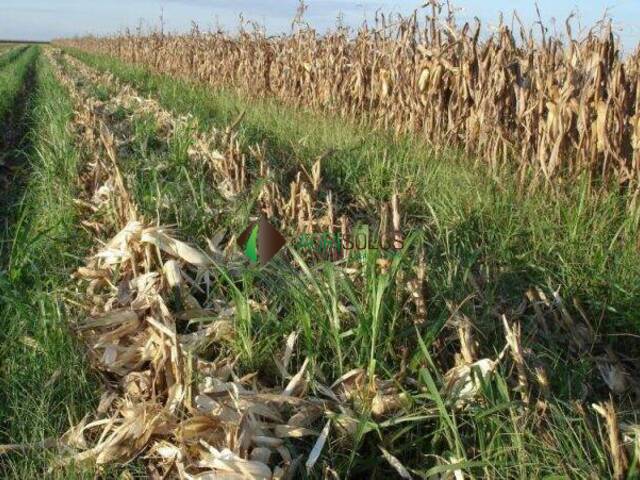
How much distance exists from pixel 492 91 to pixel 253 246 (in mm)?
2907

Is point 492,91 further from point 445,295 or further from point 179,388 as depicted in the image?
point 179,388

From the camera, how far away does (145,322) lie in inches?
105

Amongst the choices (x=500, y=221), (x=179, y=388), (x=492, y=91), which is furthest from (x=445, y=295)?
(x=492, y=91)

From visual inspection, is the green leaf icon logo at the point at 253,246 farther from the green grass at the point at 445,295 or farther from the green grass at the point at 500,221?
the green grass at the point at 500,221

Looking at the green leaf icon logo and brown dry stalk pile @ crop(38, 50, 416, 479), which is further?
the green leaf icon logo

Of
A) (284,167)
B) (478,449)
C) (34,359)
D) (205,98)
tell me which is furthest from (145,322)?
(205,98)

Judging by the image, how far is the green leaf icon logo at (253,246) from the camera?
2938 mm

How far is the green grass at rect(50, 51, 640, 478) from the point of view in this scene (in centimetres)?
193

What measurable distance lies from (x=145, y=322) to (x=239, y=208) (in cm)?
117

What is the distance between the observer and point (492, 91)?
504 centimetres

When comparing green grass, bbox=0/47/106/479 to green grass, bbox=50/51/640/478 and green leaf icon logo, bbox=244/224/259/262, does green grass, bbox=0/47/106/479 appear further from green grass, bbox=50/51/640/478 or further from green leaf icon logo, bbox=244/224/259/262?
green leaf icon logo, bbox=244/224/259/262

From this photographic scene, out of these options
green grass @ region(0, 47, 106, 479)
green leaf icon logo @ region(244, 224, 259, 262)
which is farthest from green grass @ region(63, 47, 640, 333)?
green grass @ region(0, 47, 106, 479)

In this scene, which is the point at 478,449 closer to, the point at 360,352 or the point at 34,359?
the point at 360,352

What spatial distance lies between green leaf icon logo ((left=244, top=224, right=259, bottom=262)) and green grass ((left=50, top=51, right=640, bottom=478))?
3.5 inches
